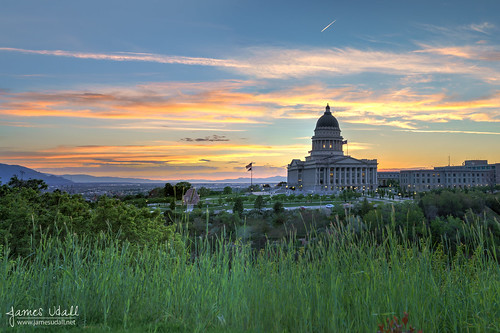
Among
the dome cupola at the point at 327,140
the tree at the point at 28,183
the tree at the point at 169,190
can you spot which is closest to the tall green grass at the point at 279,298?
the tree at the point at 28,183

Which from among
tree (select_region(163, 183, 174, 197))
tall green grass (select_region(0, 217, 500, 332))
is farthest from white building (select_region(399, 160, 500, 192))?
tall green grass (select_region(0, 217, 500, 332))

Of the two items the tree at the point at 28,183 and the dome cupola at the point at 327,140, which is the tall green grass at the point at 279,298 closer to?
the tree at the point at 28,183

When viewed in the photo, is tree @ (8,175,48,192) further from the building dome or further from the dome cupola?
the building dome

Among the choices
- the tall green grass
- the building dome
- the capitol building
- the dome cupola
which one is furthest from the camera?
the building dome

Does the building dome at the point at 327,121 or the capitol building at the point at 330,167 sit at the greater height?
the building dome at the point at 327,121

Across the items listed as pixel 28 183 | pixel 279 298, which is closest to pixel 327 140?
pixel 28 183

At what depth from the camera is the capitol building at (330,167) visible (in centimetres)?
14262

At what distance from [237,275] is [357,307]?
2.24 metres

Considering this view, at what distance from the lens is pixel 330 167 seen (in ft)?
470

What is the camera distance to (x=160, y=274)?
7211 millimetres

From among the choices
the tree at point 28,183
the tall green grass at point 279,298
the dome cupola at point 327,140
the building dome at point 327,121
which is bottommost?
the tall green grass at point 279,298

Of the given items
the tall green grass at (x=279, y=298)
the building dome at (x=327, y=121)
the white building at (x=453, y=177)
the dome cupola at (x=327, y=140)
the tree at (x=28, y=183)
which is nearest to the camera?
the tall green grass at (x=279, y=298)

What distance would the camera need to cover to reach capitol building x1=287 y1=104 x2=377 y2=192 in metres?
143

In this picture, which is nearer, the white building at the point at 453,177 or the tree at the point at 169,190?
the tree at the point at 169,190
